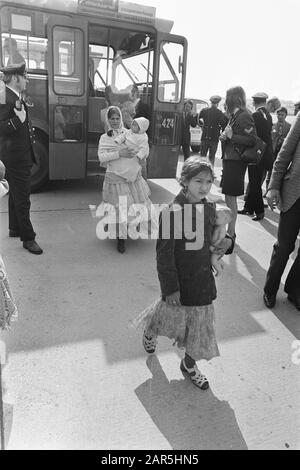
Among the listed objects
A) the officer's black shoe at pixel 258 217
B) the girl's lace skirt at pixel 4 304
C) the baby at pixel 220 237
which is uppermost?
the baby at pixel 220 237

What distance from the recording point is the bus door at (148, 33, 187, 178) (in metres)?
6.81

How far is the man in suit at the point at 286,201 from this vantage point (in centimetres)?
311

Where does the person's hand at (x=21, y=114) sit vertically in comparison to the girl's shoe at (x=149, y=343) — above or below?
above

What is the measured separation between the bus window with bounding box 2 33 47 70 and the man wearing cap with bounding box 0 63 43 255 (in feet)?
7.95

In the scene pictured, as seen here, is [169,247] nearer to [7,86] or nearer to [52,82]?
[7,86]

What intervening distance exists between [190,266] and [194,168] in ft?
1.82

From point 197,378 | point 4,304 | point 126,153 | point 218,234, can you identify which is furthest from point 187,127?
point 4,304

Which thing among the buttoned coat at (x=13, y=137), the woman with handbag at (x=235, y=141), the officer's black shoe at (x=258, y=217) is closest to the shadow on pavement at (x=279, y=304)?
the woman with handbag at (x=235, y=141)

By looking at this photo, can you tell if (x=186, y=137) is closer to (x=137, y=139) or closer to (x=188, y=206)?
(x=137, y=139)

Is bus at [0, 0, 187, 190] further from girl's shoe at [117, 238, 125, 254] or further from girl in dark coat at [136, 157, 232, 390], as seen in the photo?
girl in dark coat at [136, 157, 232, 390]

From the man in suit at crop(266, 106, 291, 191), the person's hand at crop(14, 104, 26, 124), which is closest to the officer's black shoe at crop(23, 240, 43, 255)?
the person's hand at crop(14, 104, 26, 124)

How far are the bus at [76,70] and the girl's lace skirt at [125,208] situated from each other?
1.76 m

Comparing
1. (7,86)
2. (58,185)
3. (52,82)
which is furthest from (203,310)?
(58,185)

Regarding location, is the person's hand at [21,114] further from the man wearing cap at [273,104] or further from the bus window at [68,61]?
the man wearing cap at [273,104]
